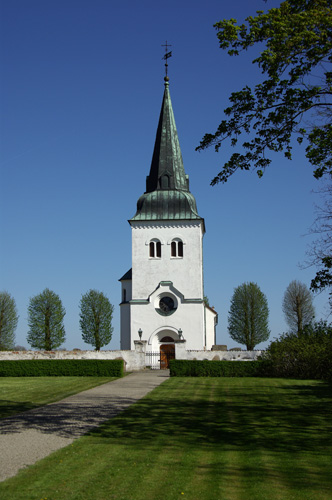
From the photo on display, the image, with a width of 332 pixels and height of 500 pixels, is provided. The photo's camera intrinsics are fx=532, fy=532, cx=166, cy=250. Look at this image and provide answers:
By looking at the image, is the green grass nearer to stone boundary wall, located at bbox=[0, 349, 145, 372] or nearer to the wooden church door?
stone boundary wall, located at bbox=[0, 349, 145, 372]

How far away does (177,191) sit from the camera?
44281 millimetres

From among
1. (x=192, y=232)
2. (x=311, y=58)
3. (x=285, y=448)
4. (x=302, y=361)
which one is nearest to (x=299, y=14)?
(x=311, y=58)

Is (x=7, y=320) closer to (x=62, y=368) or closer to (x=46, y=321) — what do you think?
(x=46, y=321)

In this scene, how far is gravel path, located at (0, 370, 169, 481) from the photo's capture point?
9.22m

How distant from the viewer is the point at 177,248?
142 ft

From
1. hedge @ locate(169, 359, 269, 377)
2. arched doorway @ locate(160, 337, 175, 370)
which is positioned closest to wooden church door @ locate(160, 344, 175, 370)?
arched doorway @ locate(160, 337, 175, 370)

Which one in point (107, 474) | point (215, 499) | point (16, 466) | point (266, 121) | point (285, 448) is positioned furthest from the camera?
point (266, 121)

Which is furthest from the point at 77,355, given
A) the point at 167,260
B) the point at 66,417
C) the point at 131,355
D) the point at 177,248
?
the point at 66,417

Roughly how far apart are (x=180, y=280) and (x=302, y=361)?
678 inches

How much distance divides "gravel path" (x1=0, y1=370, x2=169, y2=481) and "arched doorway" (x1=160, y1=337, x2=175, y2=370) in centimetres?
2051

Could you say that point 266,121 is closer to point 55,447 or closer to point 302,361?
point 55,447

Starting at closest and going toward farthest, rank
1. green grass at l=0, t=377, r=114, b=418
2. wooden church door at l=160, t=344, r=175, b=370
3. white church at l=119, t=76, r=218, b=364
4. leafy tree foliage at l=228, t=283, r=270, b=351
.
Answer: green grass at l=0, t=377, r=114, b=418
wooden church door at l=160, t=344, r=175, b=370
white church at l=119, t=76, r=218, b=364
leafy tree foliage at l=228, t=283, r=270, b=351

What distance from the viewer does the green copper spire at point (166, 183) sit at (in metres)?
43.6

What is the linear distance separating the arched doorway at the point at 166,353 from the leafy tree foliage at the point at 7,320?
2351 cm
